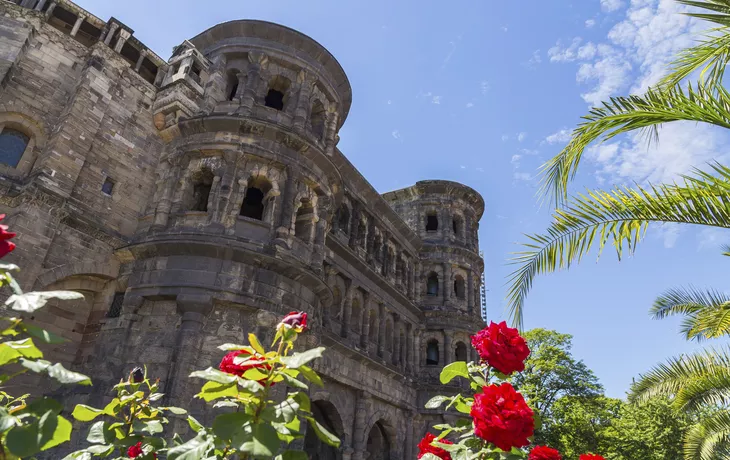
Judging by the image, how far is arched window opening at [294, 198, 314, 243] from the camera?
13672mm

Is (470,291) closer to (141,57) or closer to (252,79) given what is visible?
(252,79)

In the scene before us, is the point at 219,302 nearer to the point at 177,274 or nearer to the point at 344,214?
the point at 177,274

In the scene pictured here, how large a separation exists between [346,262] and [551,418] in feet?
47.6

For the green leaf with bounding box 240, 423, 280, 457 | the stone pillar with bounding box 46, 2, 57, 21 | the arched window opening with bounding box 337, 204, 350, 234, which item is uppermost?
the stone pillar with bounding box 46, 2, 57, 21

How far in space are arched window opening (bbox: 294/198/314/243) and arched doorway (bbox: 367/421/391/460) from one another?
9668 mm

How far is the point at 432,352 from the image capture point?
2388cm

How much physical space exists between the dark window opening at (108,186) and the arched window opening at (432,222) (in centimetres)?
1776

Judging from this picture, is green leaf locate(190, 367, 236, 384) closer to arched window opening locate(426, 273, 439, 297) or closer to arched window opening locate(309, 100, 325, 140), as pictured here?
arched window opening locate(309, 100, 325, 140)

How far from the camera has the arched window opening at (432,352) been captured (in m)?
23.5

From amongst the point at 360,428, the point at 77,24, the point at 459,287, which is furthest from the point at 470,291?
the point at 77,24

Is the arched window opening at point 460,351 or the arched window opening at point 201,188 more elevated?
the arched window opening at point 201,188

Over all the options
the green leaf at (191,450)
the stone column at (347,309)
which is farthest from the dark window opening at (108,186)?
the green leaf at (191,450)

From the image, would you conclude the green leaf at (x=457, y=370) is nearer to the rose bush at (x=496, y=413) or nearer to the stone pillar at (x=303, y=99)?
the rose bush at (x=496, y=413)

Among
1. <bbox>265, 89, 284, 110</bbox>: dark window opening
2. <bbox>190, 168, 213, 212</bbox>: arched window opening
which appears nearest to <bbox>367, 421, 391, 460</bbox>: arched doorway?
<bbox>190, 168, 213, 212</bbox>: arched window opening
